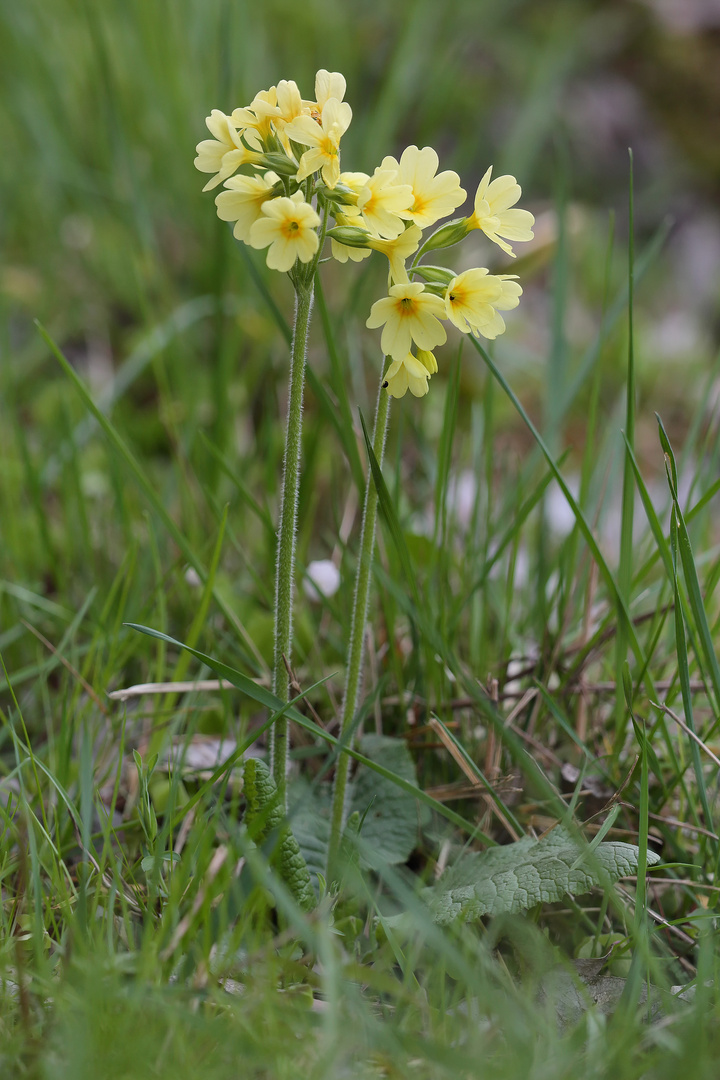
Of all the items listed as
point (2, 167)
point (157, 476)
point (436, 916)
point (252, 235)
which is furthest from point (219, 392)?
point (2, 167)

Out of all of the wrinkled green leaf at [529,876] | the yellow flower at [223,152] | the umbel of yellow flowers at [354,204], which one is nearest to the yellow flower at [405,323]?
the umbel of yellow flowers at [354,204]

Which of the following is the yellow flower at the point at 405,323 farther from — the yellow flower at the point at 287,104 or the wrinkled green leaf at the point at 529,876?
the wrinkled green leaf at the point at 529,876

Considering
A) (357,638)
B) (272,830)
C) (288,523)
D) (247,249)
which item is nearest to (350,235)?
(288,523)

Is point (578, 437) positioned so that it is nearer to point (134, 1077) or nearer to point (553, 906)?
point (553, 906)

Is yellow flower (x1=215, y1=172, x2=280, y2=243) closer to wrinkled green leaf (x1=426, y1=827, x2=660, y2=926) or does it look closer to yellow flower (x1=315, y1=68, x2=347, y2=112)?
yellow flower (x1=315, y1=68, x2=347, y2=112)

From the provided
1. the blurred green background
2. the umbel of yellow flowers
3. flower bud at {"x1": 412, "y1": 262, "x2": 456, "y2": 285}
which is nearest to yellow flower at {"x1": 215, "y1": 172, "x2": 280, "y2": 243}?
the umbel of yellow flowers

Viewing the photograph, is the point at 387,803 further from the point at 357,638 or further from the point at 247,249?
the point at 247,249
